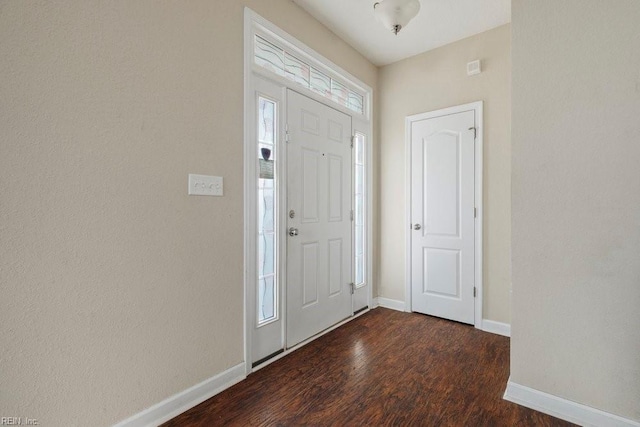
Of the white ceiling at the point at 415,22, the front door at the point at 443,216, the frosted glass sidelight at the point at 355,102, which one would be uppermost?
the white ceiling at the point at 415,22

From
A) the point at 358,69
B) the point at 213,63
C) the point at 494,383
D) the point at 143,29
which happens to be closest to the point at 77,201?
the point at 143,29

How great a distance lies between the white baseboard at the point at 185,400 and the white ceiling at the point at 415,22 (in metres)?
2.86

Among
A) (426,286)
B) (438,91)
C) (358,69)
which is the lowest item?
(426,286)

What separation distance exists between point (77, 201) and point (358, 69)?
2.83 m

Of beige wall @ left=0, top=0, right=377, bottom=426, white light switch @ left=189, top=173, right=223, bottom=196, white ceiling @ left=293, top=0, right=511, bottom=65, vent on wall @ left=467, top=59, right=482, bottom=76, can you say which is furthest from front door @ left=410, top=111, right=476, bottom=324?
white light switch @ left=189, top=173, right=223, bottom=196

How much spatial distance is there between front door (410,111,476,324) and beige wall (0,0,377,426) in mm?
2028

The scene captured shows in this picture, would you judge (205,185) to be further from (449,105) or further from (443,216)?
(449,105)

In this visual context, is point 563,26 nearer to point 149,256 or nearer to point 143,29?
point 143,29

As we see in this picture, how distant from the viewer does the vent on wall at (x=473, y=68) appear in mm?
2883

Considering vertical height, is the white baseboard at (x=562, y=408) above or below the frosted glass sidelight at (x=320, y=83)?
below

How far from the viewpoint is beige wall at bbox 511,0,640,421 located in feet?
5.08

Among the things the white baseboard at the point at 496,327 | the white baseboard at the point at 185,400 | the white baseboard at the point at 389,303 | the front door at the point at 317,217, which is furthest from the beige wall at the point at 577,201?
the white baseboard at the point at 185,400

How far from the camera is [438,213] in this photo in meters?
3.14

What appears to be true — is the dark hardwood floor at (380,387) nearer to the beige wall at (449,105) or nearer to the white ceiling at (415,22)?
the beige wall at (449,105)
